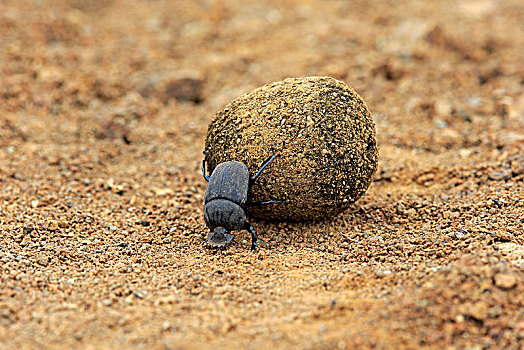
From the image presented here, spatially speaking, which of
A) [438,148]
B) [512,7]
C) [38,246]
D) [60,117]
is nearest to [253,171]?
[38,246]

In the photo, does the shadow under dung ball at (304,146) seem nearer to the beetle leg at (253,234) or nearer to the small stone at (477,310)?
the beetle leg at (253,234)

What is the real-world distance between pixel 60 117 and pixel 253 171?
3.73 meters

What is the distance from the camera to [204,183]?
5.34 m

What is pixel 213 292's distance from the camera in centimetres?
342

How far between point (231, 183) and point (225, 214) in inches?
9.4

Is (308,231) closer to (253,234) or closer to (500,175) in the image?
(253,234)

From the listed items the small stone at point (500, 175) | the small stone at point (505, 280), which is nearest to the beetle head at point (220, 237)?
the small stone at point (505, 280)

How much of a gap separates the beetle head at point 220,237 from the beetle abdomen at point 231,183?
0.25 metres

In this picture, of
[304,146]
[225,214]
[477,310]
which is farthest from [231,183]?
[477,310]

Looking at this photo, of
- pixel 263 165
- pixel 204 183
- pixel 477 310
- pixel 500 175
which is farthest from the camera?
pixel 204 183

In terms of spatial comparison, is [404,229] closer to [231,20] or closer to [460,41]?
[460,41]

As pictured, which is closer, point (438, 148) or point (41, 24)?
point (438, 148)

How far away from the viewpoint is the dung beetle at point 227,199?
12.6 feet

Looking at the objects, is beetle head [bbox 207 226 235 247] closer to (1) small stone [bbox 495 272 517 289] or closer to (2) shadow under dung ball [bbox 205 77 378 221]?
(2) shadow under dung ball [bbox 205 77 378 221]
